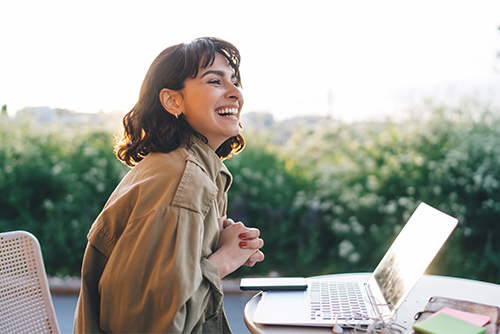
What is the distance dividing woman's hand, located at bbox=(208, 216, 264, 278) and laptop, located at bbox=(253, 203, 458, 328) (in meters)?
0.17

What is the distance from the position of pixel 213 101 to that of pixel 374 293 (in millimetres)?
830

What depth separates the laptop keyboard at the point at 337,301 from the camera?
1.16m

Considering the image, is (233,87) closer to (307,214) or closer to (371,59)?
(307,214)

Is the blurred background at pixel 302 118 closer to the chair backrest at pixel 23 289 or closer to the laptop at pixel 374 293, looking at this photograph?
the laptop at pixel 374 293

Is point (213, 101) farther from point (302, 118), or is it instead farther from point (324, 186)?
point (302, 118)

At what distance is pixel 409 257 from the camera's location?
1.18m

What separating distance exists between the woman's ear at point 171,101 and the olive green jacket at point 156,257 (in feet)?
0.56

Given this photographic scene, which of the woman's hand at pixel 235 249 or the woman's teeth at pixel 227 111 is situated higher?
the woman's teeth at pixel 227 111

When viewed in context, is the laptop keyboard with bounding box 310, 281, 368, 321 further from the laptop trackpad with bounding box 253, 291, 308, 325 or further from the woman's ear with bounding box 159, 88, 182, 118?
the woman's ear with bounding box 159, 88, 182, 118

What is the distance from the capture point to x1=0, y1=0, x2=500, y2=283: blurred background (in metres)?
3.09

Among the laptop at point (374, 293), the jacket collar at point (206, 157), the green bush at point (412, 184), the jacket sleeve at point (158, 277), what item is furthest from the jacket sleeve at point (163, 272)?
the green bush at point (412, 184)

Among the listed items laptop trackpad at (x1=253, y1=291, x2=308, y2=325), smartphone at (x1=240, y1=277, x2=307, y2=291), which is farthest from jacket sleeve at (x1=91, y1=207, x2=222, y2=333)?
Answer: smartphone at (x1=240, y1=277, x2=307, y2=291)

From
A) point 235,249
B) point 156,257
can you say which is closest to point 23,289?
point 156,257

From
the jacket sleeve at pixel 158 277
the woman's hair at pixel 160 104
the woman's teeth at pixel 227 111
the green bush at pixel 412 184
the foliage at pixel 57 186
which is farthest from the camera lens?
the foliage at pixel 57 186
